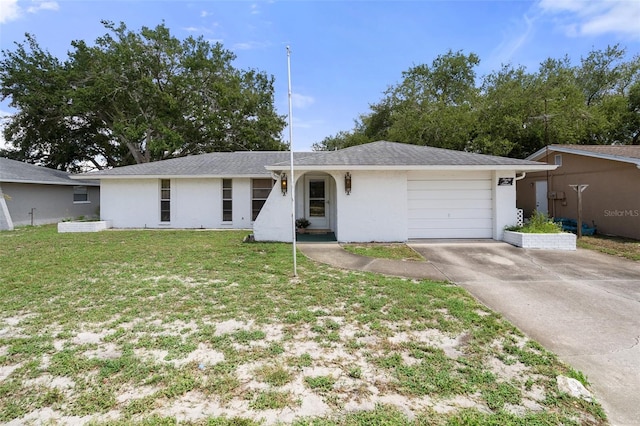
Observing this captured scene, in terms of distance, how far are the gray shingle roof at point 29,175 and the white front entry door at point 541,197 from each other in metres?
24.4

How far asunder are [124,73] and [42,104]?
6.11 m

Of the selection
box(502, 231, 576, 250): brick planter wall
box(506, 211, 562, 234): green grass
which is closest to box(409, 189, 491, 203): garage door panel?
box(506, 211, 562, 234): green grass

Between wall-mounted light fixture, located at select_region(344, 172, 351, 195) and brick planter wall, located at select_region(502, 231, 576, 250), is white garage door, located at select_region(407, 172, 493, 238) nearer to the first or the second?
brick planter wall, located at select_region(502, 231, 576, 250)

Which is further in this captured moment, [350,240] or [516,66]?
[516,66]

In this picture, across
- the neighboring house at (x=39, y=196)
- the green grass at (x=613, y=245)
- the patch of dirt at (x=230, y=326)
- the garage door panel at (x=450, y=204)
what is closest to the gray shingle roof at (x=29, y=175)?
the neighboring house at (x=39, y=196)

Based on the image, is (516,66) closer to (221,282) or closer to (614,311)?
(614,311)

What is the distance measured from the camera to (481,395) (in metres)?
2.52

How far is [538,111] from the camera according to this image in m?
18.0

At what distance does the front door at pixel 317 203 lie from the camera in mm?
12195

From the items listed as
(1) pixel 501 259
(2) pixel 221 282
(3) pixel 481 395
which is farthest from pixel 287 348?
(1) pixel 501 259

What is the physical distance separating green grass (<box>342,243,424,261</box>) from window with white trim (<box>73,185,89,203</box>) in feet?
57.9

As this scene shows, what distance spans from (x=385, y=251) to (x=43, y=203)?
60.3ft

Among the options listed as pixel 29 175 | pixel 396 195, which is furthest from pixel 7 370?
pixel 29 175

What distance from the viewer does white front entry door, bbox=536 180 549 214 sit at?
14.4 metres
